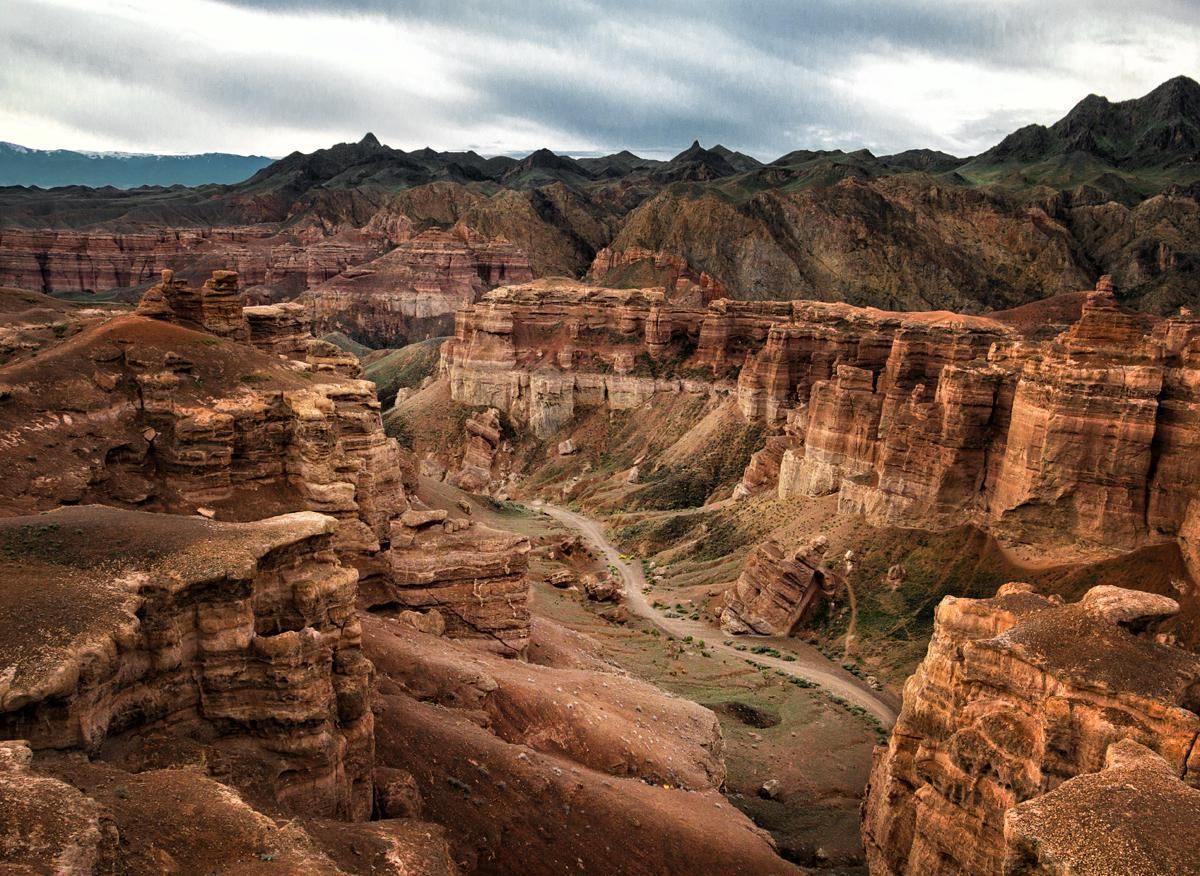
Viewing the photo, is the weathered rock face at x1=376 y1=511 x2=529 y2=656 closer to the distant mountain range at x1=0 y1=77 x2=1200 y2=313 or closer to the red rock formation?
the red rock formation

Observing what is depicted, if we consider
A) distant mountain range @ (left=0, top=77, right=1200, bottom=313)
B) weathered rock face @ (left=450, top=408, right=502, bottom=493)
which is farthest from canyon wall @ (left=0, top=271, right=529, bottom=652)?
distant mountain range @ (left=0, top=77, right=1200, bottom=313)

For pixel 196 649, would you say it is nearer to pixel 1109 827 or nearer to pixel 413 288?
pixel 1109 827

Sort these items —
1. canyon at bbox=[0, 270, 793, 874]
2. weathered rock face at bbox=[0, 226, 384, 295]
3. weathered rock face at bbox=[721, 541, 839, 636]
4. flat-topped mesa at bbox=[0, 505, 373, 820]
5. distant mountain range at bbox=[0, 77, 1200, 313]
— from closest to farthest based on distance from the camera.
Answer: canyon at bbox=[0, 270, 793, 874]
flat-topped mesa at bbox=[0, 505, 373, 820]
weathered rock face at bbox=[721, 541, 839, 636]
distant mountain range at bbox=[0, 77, 1200, 313]
weathered rock face at bbox=[0, 226, 384, 295]

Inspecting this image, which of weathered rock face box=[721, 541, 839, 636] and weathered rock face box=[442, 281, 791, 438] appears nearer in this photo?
weathered rock face box=[721, 541, 839, 636]

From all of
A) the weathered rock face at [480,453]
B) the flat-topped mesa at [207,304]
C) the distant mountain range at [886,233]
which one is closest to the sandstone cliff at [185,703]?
the flat-topped mesa at [207,304]

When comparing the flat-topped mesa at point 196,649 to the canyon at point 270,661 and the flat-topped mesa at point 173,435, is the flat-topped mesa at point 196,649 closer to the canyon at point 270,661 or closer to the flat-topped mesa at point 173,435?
the canyon at point 270,661

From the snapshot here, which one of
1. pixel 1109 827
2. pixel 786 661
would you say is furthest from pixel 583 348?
pixel 1109 827

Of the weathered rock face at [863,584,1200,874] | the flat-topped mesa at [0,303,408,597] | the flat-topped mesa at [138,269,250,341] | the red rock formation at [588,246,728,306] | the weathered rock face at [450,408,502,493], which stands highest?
the red rock formation at [588,246,728,306]
